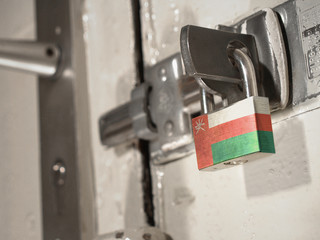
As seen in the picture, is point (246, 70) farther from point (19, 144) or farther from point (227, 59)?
point (19, 144)

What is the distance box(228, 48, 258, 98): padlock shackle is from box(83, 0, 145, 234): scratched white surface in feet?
0.77

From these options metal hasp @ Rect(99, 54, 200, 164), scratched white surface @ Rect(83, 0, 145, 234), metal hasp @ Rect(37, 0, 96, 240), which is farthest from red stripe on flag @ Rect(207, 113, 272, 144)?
metal hasp @ Rect(37, 0, 96, 240)

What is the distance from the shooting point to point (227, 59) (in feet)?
1.68

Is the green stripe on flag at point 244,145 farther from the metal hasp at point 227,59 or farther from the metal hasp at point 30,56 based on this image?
the metal hasp at point 30,56

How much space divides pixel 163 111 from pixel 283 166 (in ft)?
0.56

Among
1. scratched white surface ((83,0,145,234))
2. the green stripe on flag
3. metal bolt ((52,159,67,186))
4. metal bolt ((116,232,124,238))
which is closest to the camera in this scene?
the green stripe on flag

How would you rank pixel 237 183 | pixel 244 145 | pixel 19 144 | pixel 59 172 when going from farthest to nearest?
pixel 19 144 < pixel 59 172 < pixel 237 183 < pixel 244 145

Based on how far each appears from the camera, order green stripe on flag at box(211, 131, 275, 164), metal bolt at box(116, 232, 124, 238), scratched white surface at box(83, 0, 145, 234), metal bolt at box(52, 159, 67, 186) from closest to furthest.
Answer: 1. green stripe on flag at box(211, 131, 275, 164)
2. metal bolt at box(116, 232, 124, 238)
3. scratched white surface at box(83, 0, 145, 234)
4. metal bolt at box(52, 159, 67, 186)

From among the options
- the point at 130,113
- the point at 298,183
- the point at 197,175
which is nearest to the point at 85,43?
the point at 130,113

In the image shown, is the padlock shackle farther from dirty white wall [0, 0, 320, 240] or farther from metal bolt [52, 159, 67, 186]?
metal bolt [52, 159, 67, 186]

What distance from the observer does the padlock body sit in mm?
459

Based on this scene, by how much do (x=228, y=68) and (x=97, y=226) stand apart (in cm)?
36

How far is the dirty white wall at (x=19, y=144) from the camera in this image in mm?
907

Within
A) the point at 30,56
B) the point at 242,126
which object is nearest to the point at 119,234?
the point at 242,126
